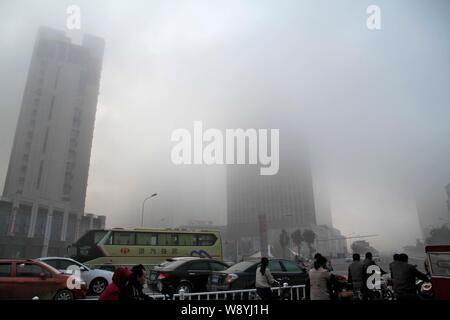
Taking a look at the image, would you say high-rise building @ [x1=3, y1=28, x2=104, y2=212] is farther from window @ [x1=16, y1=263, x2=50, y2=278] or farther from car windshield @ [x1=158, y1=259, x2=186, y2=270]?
window @ [x1=16, y1=263, x2=50, y2=278]

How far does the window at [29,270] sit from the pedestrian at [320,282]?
8526 mm

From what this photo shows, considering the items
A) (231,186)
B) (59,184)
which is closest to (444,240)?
(231,186)

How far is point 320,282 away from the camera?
623 centimetres

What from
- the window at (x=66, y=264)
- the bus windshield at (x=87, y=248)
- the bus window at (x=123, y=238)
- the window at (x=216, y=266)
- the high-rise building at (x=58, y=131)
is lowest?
the window at (x=216, y=266)

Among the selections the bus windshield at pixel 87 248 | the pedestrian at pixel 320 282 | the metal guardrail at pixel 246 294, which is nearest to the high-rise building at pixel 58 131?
the bus windshield at pixel 87 248

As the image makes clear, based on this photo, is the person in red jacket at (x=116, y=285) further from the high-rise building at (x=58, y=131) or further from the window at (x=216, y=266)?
the high-rise building at (x=58, y=131)

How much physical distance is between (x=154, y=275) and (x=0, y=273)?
508 cm

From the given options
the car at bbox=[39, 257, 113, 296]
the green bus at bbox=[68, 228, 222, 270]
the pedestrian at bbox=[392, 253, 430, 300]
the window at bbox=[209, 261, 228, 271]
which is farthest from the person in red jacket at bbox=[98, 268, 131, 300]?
the green bus at bbox=[68, 228, 222, 270]

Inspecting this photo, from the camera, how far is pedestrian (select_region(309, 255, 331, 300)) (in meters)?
6.18

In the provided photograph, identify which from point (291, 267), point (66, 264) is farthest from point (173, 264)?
point (291, 267)

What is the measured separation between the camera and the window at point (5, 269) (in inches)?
373

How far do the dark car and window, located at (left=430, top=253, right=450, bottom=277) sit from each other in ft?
13.8

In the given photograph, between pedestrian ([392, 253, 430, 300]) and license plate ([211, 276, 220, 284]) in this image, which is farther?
license plate ([211, 276, 220, 284])
